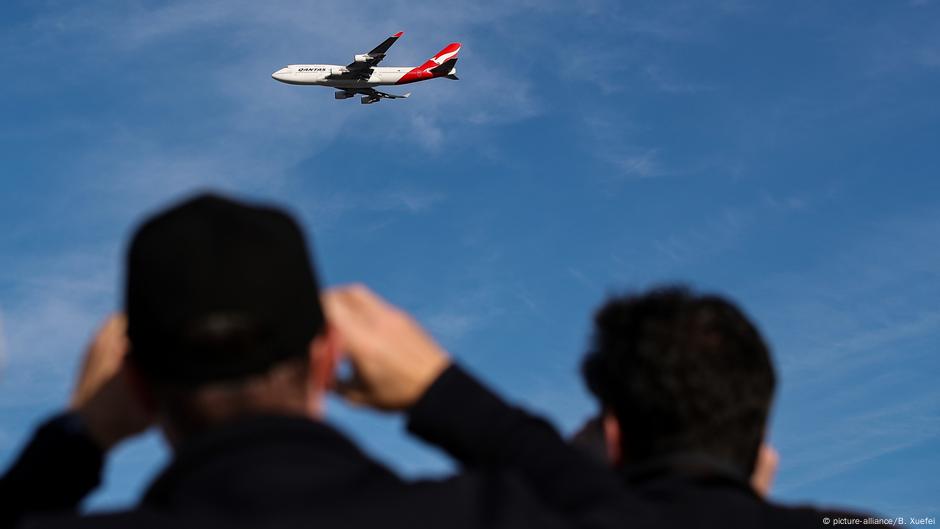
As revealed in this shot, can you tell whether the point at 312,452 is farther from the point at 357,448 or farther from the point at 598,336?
the point at 598,336

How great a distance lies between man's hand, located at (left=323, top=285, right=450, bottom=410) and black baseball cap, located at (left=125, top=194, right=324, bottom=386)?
0.59ft

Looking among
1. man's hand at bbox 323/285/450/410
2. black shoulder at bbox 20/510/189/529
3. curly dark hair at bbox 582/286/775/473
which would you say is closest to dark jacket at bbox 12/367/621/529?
black shoulder at bbox 20/510/189/529

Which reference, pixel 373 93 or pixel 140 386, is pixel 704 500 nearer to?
pixel 140 386

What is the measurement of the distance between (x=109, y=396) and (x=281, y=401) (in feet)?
2.04

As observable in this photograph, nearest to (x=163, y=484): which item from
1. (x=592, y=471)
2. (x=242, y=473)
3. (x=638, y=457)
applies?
(x=242, y=473)

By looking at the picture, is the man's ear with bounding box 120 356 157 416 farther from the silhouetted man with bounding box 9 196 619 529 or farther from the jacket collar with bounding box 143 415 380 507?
the jacket collar with bounding box 143 415 380 507

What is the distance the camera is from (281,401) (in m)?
1.97

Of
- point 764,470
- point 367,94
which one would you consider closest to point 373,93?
point 367,94

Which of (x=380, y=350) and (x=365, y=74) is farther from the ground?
(x=380, y=350)

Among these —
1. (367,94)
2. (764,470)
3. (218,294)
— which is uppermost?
(218,294)

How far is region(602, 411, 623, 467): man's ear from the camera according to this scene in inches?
108

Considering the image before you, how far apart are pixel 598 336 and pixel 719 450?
47 centimetres

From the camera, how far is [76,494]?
2434 mm

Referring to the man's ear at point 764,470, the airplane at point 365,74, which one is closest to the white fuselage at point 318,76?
the airplane at point 365,74
